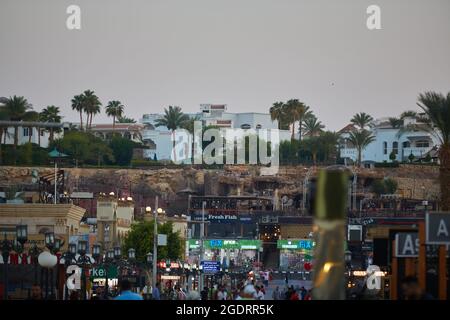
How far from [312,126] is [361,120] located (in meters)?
11.9

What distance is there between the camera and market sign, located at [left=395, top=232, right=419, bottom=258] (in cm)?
1997

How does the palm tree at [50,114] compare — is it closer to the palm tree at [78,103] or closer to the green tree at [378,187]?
the palm tree at [78,103]

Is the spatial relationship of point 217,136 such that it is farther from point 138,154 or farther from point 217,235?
point 217,235

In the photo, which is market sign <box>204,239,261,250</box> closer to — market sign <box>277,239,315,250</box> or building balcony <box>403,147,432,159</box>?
market sign <box>277,239,315,250</box>

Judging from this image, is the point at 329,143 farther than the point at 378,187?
Yes

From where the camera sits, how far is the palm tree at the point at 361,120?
16375 centimetres

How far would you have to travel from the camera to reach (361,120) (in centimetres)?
16475

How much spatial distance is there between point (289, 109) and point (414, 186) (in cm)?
1899

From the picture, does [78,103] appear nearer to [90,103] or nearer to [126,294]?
[90,103]

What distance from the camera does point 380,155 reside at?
586 ft

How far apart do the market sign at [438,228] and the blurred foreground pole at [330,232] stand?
517 centimetres

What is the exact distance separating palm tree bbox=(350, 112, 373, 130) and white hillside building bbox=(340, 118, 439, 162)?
6.29m

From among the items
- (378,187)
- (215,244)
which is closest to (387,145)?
(378,187)

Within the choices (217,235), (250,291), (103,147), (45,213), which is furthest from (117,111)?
(250,291)
